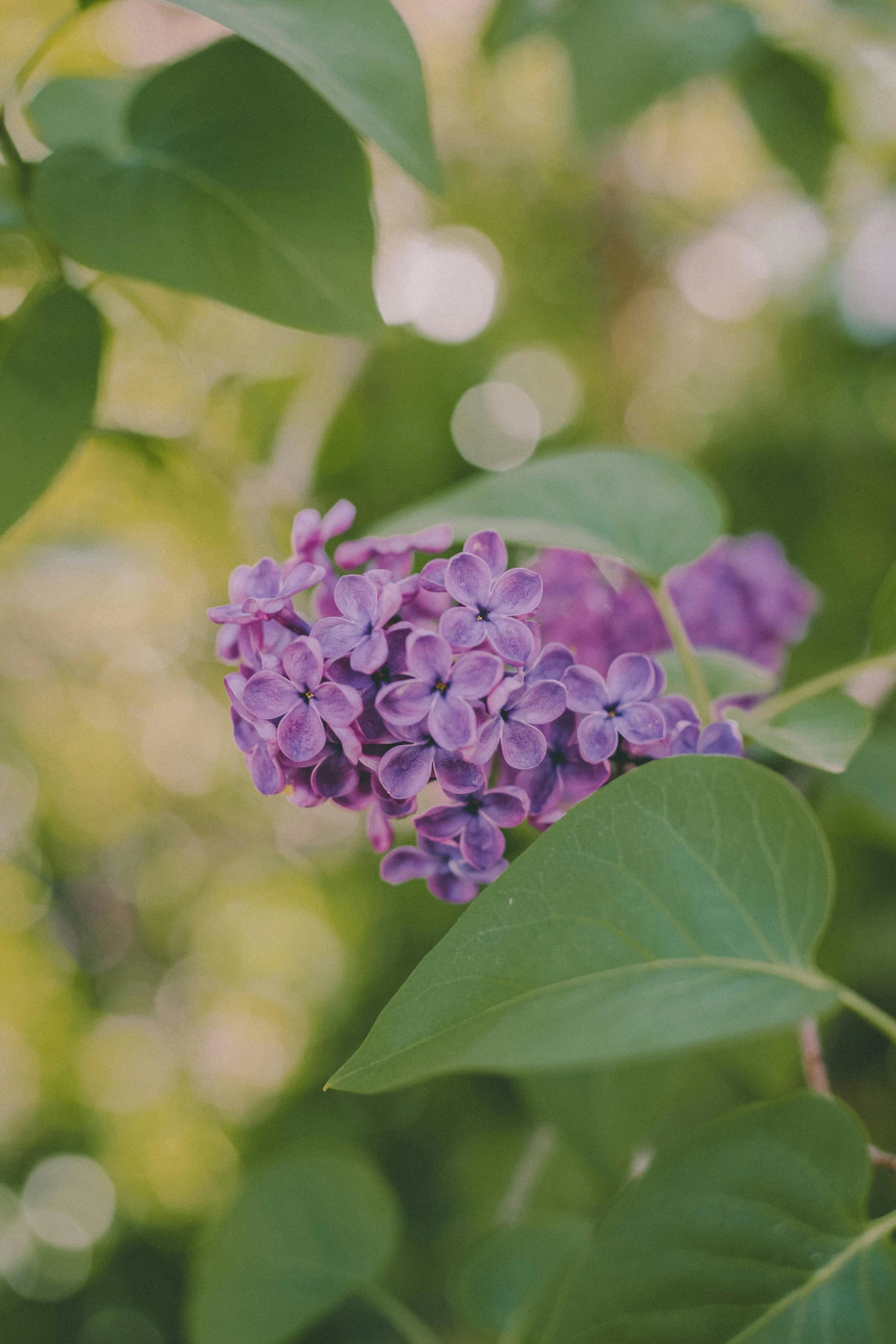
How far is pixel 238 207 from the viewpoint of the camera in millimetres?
562

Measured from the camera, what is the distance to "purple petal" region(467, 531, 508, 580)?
472mm

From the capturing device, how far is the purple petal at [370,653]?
0.43 meters

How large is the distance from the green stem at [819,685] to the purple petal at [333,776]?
258mm

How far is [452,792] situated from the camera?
43 centimetres

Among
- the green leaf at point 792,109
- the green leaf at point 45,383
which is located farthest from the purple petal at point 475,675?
the green leaf at point 792,109

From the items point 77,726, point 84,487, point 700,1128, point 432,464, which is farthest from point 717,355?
point 700,1128

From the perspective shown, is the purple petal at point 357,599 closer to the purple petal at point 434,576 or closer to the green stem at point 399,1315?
the purple petal at point 434,576

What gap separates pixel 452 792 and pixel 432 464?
84cm

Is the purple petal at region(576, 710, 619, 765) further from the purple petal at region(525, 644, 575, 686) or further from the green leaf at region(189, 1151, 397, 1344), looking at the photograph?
the green leaf at region(189, 1151, 397, 1344)

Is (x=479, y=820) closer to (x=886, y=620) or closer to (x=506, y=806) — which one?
(x=506, y=806)

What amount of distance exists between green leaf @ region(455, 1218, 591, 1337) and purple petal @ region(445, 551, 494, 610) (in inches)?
23.9

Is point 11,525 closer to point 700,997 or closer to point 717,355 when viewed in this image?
point 700,997

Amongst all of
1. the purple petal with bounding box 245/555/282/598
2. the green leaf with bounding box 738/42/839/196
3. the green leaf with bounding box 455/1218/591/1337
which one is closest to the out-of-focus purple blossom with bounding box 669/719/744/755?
the purple petal with bounding box 245/555/282/598

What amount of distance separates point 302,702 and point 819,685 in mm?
329
